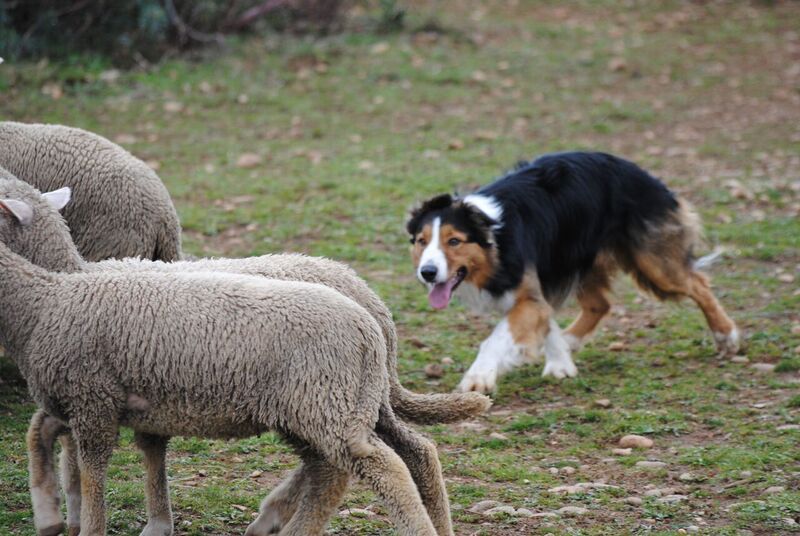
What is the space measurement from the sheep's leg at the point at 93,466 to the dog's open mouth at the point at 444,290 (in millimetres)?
3041

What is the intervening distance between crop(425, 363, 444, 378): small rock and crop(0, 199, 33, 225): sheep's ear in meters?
3.15

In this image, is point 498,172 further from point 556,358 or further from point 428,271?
point 428,271

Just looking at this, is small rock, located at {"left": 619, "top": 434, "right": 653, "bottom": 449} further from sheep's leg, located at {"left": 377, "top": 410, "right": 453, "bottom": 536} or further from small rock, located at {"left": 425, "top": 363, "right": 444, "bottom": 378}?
sheep's leg, located at {"left": 377, "top": 410, "right": 453, "bottom": 536}

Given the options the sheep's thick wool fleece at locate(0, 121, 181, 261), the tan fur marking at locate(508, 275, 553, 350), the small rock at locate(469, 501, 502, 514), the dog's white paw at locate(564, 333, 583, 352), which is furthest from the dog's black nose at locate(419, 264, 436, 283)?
the small rock at locate(469, 501, 502, 514)

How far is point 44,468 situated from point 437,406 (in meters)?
1.64

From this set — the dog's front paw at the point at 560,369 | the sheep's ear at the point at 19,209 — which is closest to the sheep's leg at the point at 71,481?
the sheep's ear at the point at 19,209

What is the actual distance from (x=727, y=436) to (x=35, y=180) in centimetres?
381

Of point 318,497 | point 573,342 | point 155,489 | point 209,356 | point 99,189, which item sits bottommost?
point 573,342

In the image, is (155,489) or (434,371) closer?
(155,489)

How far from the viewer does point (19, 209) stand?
4.39 metres

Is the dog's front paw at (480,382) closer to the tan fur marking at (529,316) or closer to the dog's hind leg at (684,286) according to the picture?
the tan fur marking at (529,316)

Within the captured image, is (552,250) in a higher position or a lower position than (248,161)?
higher

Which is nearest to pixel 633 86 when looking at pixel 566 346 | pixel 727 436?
pixel 566 346

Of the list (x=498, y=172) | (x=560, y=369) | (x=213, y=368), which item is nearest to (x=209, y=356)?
(x=213, y=368)
